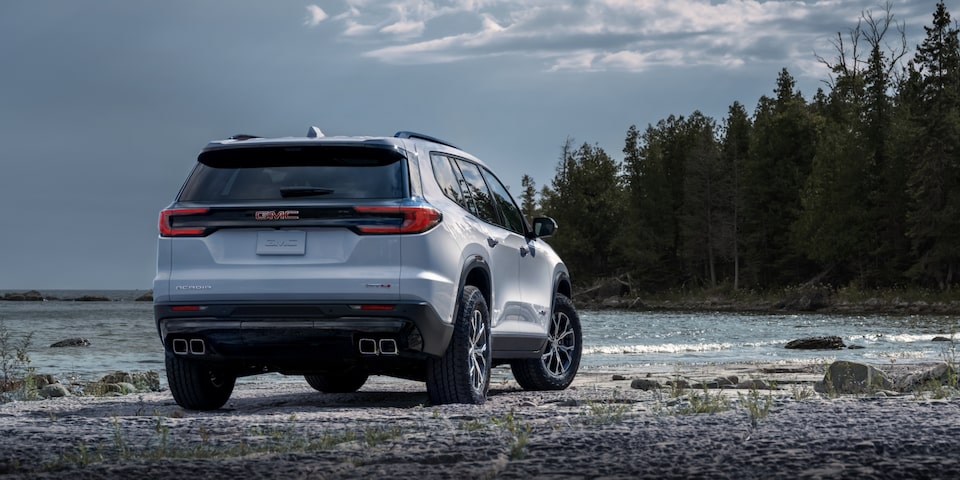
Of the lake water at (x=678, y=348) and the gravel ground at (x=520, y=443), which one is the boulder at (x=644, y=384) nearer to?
the gravel ground at (x=520, y=443)

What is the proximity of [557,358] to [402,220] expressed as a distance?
4.07m

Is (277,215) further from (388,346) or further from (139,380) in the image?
(139,380)

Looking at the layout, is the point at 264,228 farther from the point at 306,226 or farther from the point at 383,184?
the point at 383,184

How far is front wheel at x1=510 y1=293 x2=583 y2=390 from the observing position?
1050 centimetres

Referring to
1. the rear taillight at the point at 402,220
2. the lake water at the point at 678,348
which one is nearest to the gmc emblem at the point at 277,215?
the rear taillight at the point at 402,220

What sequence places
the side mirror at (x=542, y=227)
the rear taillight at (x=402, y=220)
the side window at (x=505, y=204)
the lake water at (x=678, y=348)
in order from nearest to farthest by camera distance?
the rear taillight at (x=402, y=220), the side window at (x=505, y=204), the side mirror at (x=542, y=227), the lake water at (x=678, y=348)

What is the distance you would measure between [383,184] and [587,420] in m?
2.29

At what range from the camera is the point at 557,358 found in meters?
11.0

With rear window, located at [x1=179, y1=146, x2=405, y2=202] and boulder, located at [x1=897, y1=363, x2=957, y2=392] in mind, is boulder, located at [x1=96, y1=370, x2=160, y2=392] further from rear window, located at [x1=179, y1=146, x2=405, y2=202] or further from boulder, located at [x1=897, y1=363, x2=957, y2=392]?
boulder, located at [x1=897, y1=363, x2=957, y2=392]

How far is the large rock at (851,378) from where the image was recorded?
1043 cm

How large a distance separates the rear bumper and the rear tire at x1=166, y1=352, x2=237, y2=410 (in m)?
0.54

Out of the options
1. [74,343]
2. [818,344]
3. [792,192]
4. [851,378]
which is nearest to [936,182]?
[792,192]

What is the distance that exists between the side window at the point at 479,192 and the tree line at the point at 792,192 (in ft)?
194

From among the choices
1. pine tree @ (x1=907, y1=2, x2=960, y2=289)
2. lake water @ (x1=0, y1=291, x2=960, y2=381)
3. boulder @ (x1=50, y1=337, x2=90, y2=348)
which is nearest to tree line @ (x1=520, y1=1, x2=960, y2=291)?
pine tree @ (x1=907, y1=2, x2=960, y2=289)
